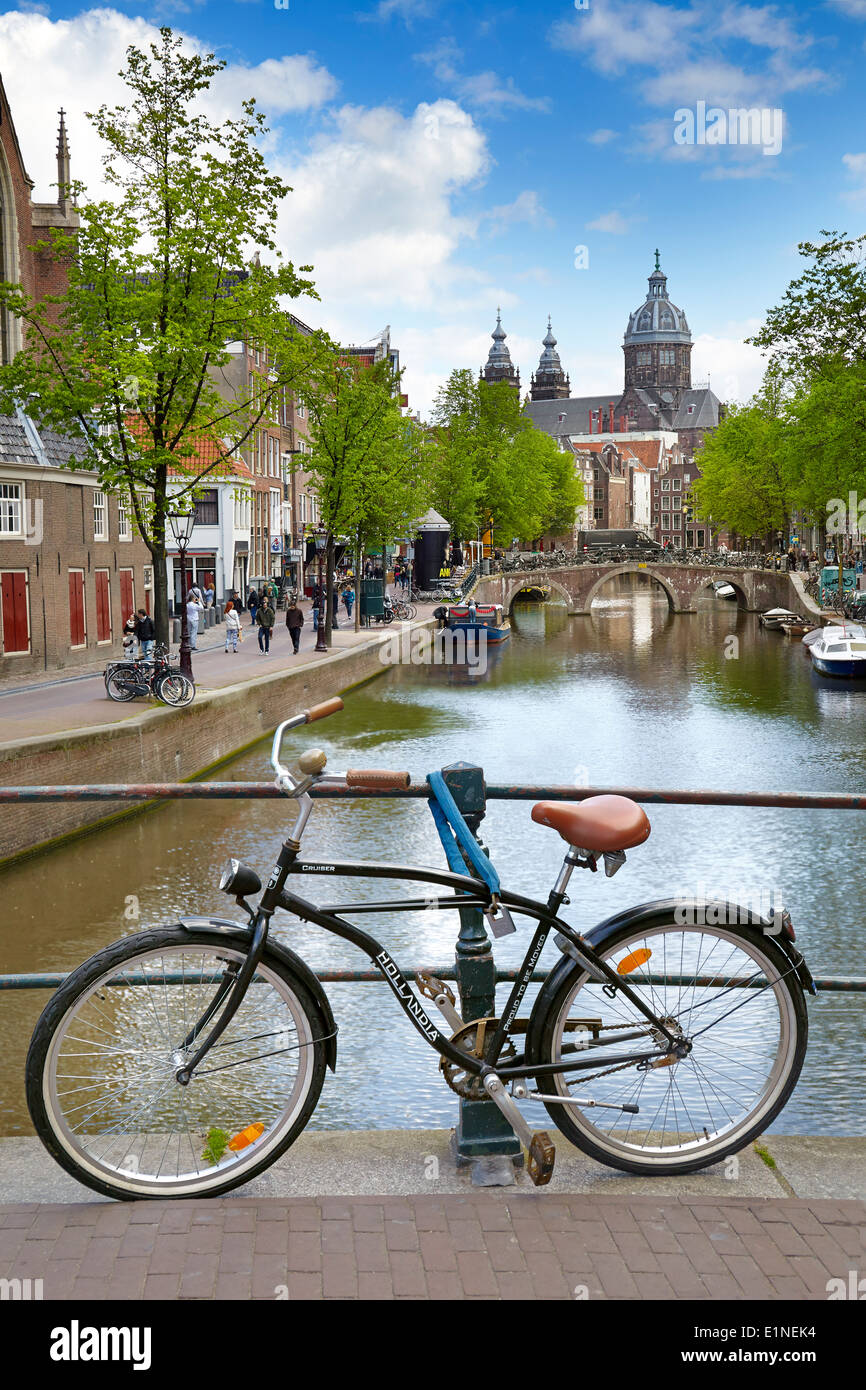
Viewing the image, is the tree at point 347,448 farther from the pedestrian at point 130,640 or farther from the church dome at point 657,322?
the church dome at point 657,322

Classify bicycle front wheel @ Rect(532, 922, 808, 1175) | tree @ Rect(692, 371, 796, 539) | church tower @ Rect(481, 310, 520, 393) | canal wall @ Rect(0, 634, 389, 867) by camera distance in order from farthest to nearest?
church tower @ Rect(481, 310, 520, 393), tree @ Rect(692, 371, 796, 539), canal wall @ Rect(0, 634, 389, 867), bicycle front wheel @ Rect(532, 922, 808, 1175)

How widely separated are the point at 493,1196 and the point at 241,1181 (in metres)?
0.61

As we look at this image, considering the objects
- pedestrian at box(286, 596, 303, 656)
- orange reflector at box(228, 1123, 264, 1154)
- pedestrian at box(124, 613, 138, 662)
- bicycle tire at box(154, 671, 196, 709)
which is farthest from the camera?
pedestrian at box(286, 596, 303, 656)

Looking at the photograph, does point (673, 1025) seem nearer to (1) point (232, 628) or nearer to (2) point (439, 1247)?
(2) point (439, 1247)

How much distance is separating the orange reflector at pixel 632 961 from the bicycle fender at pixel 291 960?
2.43ft

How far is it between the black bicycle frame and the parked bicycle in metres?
18.0

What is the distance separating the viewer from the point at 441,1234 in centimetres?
293

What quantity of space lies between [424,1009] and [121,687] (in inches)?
736

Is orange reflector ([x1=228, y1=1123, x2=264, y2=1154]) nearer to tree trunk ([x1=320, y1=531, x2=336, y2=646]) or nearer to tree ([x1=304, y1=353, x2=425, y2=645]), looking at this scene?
tree trunk ([x1=320, y1=531, x2=336, y2=646])

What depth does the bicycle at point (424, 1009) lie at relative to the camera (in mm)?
3141

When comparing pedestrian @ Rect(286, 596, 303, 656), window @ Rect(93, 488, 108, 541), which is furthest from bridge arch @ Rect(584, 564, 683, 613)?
window @ Rect(93, 488, 108, 541)

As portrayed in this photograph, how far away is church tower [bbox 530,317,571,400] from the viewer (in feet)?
577

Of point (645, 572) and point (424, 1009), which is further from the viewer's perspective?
point (645, 572)

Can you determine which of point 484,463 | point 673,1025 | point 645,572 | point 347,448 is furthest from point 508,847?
point 645,572
